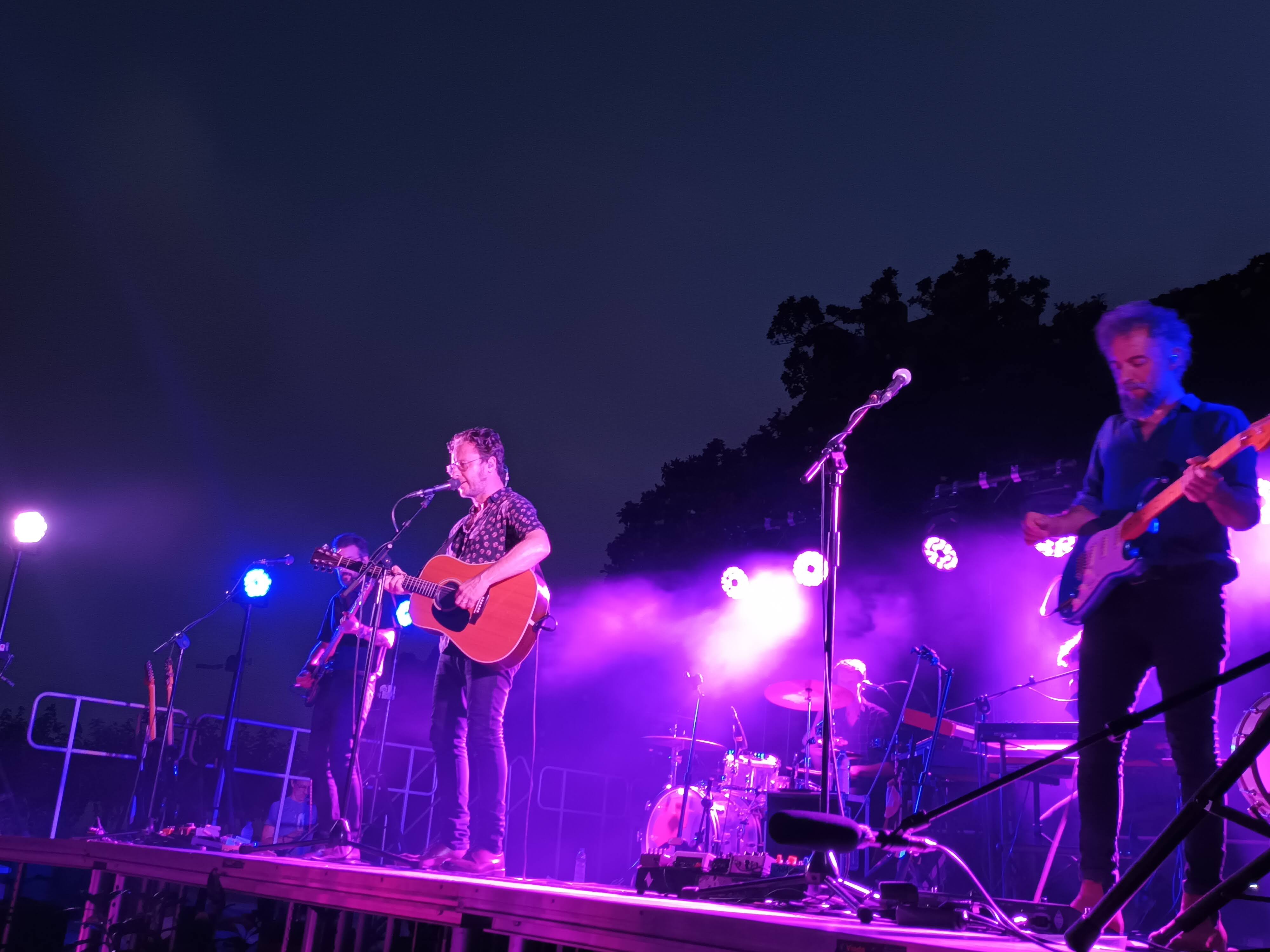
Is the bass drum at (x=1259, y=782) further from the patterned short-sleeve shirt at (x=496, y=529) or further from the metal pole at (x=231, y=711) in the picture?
the metal pole at (x=231, y=711)

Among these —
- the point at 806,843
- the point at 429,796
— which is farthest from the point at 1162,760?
the point at 429,796

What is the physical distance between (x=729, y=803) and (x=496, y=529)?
16.3ft

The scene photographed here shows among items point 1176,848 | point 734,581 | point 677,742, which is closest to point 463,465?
point 1176,848

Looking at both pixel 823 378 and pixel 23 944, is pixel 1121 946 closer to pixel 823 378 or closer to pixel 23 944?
pixel 23 944

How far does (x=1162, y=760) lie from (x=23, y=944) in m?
6.00

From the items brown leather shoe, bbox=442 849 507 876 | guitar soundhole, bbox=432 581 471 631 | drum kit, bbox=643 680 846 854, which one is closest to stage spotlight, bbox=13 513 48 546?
guitar soundhole, bbox=432 581 471 631

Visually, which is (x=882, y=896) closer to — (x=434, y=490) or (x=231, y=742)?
(x=434, y=490)

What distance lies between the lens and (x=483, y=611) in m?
4.41

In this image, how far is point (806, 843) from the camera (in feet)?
5.11

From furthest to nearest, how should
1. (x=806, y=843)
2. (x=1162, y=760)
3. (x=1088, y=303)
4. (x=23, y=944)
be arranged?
(x=1088, y=303), (x=1162, y=760), (x=23, y=944), (x=806, y=843)

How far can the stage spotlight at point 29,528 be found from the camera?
26.9 ft

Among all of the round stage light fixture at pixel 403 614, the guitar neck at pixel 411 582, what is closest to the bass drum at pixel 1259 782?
the guitar neck at pixel 411 582

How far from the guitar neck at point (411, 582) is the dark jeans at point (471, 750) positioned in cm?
29

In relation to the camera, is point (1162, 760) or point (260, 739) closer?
point (1162, 760)
